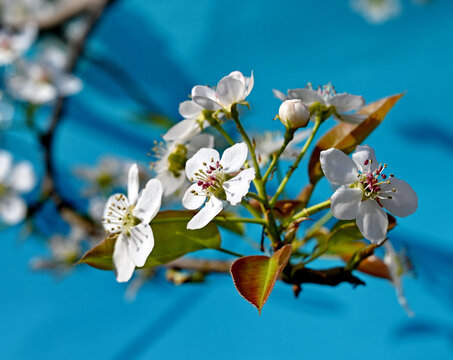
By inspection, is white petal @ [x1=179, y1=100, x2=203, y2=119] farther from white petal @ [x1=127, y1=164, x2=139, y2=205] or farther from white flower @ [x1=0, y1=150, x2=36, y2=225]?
white flower @ [x1=0, y1=150, x2=36, y2=225]

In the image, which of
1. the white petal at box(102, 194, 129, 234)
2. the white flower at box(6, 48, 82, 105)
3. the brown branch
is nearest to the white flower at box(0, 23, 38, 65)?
the white flower at box(6, 48, 82, 105)

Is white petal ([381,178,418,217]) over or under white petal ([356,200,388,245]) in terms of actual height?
over

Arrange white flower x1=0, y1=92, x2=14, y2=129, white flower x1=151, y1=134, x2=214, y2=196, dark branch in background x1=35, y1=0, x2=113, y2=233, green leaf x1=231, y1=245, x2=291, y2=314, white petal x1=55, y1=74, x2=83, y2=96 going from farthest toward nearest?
1. white flower x1=0, y1=92, x2=14, y2=129
2. white petal x1=55, y1=74, x2=83, y2=96
3. dark branch in background x1=35, y1=0, x2=113, y2=233
4. white flower x1=151, y1=134, x2=214, y2=196
5. green leaf x1=231, y1=245, x2=291, y2=314

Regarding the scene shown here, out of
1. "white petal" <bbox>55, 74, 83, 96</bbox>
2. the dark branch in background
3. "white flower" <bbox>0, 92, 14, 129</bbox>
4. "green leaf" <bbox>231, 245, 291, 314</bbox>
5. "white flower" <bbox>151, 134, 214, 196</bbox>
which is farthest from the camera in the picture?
"white flower" <bbox>0, 92, 14, 129</bbox>

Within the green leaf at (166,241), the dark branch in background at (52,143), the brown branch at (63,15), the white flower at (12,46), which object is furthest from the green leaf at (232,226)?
the brown branch at (63,15)

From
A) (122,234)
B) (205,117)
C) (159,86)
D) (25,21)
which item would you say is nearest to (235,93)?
(205,117)
